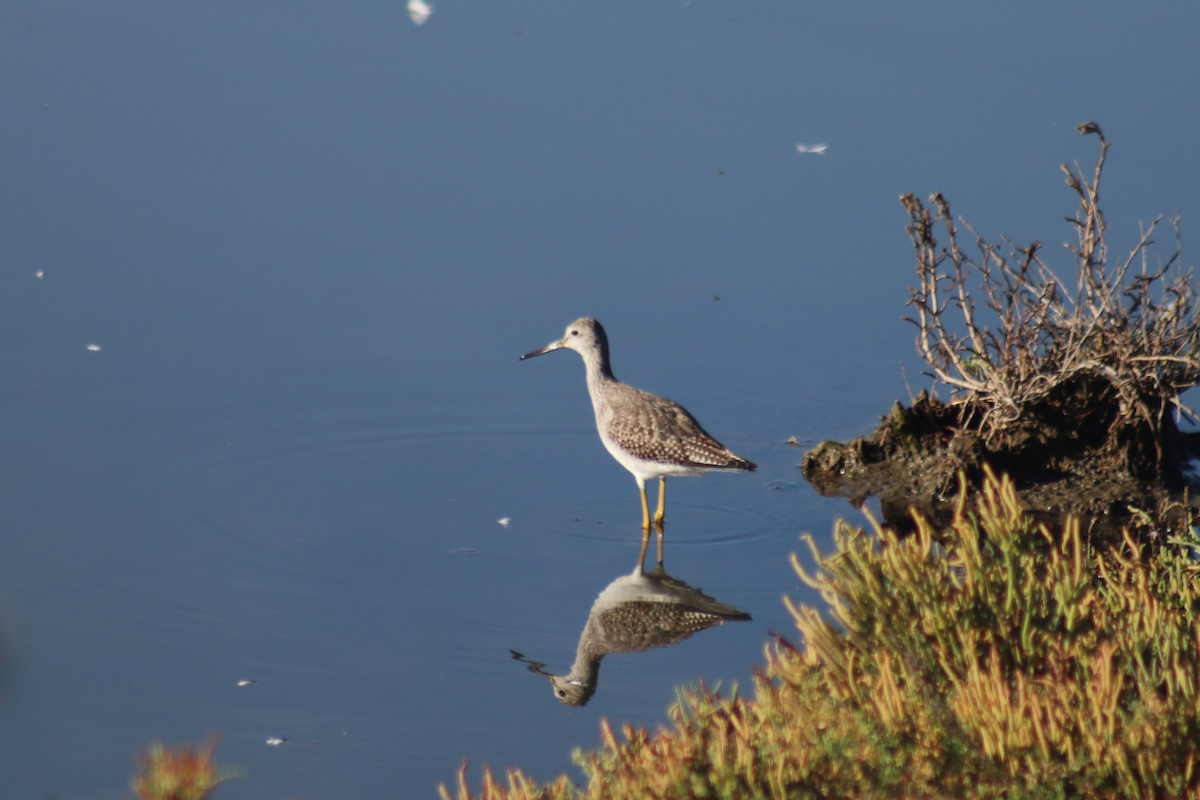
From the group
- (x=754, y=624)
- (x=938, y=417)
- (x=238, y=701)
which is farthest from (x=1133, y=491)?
(x=238, y=701)

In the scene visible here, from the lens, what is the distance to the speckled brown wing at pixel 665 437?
8.88 metres

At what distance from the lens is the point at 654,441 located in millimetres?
8938

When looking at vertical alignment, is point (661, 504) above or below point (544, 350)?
below

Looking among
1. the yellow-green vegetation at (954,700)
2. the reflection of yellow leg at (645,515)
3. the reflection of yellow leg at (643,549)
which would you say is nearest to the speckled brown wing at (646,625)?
the reflection of yellow leg at (643,549)

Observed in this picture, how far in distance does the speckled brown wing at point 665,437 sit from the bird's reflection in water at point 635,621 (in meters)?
0.96

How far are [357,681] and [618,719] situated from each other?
136 centimetres

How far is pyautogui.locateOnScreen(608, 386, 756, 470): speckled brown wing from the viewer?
29.1ft

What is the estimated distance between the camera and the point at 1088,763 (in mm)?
4043

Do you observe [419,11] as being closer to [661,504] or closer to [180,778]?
[661,504]

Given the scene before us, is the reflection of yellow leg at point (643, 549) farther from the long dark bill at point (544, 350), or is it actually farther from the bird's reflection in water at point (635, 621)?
the long dark bill at point (544, 350)

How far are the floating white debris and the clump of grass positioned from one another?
27.6ft

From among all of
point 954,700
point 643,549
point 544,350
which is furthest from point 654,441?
point 954,700

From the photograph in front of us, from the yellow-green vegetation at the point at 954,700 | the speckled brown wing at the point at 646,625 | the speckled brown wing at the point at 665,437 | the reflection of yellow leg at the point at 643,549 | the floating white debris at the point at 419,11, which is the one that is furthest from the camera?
the floating white debris at the point at 419,11

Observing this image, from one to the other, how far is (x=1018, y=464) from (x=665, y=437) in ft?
8.23
